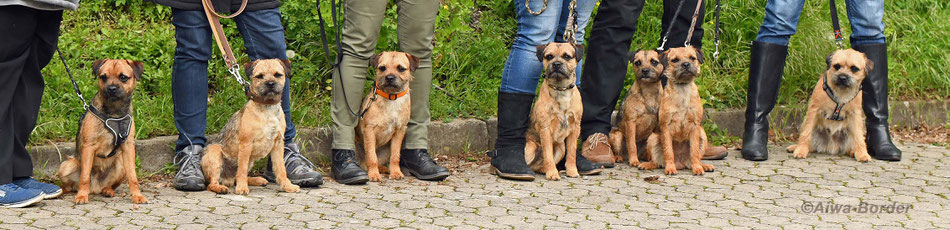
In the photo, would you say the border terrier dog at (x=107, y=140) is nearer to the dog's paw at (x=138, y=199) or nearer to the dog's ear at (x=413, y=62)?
the dog's paw at (x=138, y=199)

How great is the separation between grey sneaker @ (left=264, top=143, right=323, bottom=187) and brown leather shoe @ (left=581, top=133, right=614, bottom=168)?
1.85 meters

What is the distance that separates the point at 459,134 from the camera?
7.62 meters

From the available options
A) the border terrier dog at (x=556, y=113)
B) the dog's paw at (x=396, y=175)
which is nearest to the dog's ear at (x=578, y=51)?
the border terrier dog at (x=556, y=113)

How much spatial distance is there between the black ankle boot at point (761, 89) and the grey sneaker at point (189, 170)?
3.69m

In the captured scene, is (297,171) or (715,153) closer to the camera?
(297,171)

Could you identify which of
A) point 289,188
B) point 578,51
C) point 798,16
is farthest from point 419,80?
point 798,16

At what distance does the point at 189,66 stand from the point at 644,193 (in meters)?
2.68

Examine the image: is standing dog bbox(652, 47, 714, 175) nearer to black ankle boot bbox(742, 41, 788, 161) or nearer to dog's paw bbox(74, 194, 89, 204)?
black ankle boot bbox(742, 41, 788, 161)

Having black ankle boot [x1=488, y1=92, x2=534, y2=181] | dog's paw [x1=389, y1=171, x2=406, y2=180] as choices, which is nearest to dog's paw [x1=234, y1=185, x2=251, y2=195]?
dog's paw [x1=389, y1=171, x2=406, y2=180]

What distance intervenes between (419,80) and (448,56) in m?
1.58

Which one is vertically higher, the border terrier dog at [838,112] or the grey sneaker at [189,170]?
the border terrier dog at [838,112]

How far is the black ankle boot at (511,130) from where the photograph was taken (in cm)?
665

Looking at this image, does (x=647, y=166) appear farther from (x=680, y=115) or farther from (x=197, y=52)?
(x=197, y=52)

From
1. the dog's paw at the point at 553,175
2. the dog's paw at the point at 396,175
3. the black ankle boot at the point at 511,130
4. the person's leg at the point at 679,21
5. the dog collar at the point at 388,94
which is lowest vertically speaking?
the dog's paw at the point at 396,175
